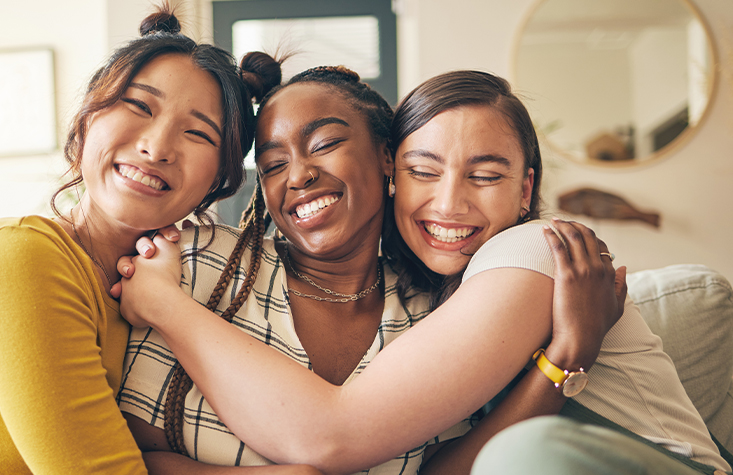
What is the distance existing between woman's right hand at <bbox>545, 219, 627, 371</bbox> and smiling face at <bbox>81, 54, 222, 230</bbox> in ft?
2.38

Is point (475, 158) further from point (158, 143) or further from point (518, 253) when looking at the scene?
point (158, 143)

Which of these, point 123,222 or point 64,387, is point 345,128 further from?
point 64,387

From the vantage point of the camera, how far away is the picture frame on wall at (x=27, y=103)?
3527 millimetres

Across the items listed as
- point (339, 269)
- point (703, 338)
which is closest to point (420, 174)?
point (339, 269)

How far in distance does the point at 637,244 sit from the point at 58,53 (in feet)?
13.1

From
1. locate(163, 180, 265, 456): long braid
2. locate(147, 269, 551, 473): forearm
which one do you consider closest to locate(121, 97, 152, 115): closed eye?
locate(163, 180, 265, 456): long braid

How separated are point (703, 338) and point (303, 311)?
1029 millimetres

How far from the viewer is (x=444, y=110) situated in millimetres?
1155

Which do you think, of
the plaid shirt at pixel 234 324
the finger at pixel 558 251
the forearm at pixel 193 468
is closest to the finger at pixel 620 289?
the finger at pixel 558 251

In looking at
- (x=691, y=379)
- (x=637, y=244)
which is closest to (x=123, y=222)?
(x=691, y=379)

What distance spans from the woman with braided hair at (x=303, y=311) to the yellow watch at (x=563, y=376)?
0.03 meters

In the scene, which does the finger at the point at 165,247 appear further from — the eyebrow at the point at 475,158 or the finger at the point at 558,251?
the finger at the point at 558,251

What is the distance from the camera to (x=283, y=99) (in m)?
1.22

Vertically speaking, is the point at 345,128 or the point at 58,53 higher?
the point at 58,53
